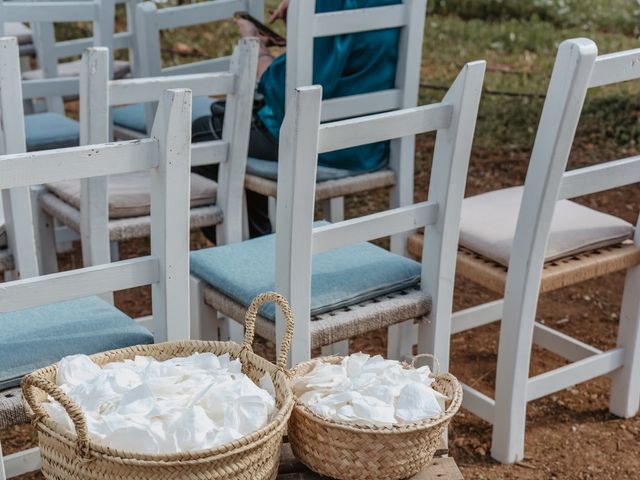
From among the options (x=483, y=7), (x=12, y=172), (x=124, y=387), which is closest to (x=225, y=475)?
(x=124, y=387)

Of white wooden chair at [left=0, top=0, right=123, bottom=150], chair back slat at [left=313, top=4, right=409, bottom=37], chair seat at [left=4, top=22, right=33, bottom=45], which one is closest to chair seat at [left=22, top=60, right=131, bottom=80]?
chair seat at [left=4, top=22, right=33, bottom=45]

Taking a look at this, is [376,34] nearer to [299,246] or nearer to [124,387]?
[299,246]

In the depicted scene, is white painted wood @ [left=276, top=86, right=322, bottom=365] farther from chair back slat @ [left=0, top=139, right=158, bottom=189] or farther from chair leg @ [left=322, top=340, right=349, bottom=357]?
chair leg @ [left=322, top=340, right=349, bottom=357]

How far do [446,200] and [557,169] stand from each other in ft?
0.97

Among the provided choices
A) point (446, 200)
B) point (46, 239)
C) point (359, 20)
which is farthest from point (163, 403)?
point (46, 239)

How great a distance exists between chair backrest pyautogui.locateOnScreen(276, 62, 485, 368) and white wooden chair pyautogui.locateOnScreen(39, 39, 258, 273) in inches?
20.9

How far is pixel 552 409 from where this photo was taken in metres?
2.90

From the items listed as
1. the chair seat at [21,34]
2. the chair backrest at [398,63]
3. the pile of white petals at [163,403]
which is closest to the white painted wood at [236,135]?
the chair backrest at [398,63]

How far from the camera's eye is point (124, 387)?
1.57 m

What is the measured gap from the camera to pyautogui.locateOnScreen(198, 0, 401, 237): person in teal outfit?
2.98 metres

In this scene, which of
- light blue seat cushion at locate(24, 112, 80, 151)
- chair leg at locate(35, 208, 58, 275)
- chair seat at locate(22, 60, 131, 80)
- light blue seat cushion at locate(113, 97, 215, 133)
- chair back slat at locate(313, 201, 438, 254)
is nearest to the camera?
chair back slat at locate(313, 201, 438, 254)

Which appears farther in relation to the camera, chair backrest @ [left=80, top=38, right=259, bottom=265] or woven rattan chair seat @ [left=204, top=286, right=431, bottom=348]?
chair backrest @ [left=80, top=38, right=259, bottom=265]

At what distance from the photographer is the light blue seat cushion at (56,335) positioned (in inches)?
72.9

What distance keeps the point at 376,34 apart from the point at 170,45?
445cm
